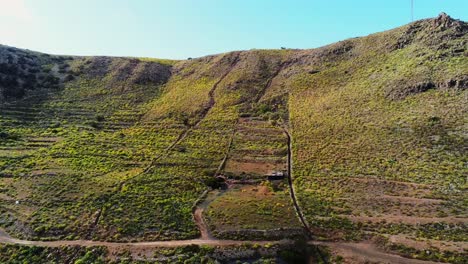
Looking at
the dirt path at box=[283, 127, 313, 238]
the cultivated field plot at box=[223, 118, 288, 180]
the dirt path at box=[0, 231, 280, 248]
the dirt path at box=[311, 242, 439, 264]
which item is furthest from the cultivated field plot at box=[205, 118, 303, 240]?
the dirt path at box=[311, 242, 439, 264]

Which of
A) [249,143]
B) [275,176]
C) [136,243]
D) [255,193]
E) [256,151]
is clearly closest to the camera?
[136,243]

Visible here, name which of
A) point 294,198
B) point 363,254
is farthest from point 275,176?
point 363,254

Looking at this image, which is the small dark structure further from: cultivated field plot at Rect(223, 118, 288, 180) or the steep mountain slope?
the steep mountain slope

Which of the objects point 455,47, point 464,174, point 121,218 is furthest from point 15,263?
point 455,47

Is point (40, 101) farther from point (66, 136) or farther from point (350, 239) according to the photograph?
point (350, 239)

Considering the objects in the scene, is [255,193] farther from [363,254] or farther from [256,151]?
[363,254]

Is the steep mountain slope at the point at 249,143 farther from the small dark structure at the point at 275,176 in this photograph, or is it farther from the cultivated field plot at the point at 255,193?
the small dark structure at the point at 275,176
